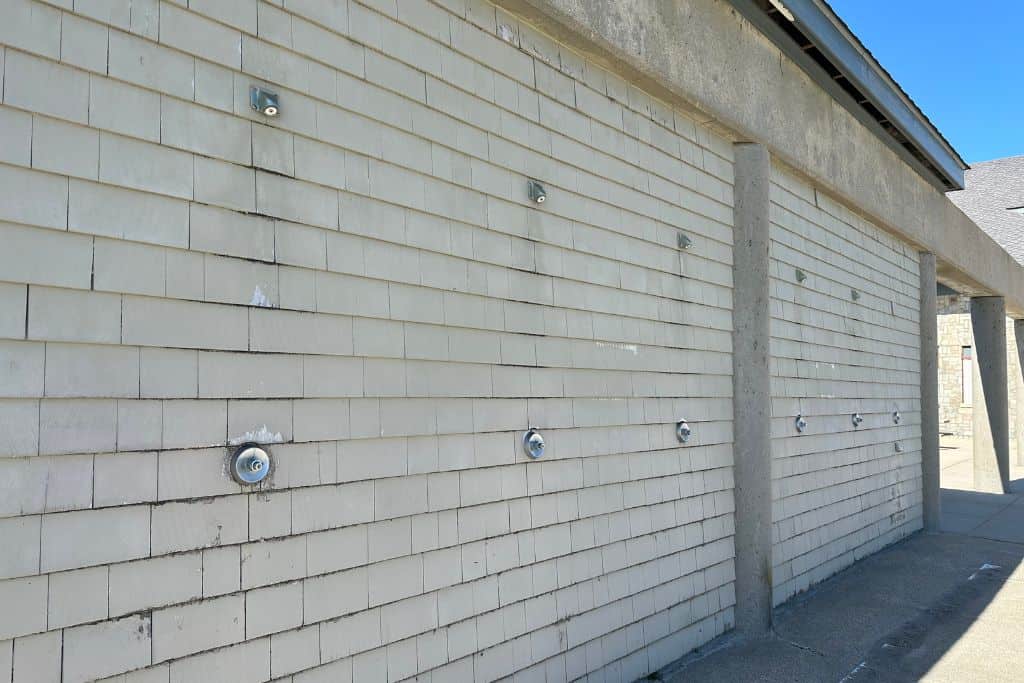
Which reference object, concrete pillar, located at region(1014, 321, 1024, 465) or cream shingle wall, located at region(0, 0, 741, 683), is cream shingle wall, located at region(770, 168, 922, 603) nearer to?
cream shingle wall, located at region(0, 0, 741, 683)

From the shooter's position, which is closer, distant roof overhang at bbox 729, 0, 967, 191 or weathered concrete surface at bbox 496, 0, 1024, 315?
weathered concrete surface at bbox 496, 0, 1024, 315

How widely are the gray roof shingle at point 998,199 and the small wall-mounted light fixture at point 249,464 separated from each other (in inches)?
816

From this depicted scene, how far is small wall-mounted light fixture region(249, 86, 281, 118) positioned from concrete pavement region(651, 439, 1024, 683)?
3.73m

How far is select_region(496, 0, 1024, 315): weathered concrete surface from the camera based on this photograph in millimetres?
4121

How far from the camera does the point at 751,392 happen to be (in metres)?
5.36

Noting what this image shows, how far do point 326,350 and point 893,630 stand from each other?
4745 mm

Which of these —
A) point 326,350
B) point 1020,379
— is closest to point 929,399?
point 1020,379

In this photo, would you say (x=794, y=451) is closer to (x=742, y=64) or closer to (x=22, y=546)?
(x=742, y=64)

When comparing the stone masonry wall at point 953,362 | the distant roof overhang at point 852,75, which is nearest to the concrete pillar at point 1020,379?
the stone masonry wall at point 953,362

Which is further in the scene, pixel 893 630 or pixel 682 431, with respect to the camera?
pixel 893 630

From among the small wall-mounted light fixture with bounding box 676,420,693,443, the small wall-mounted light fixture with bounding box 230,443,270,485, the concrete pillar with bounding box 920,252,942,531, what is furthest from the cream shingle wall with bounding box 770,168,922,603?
the small wall-mounted light fixture with bounding box 230,443,270,485

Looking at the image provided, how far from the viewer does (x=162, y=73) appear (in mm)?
2389

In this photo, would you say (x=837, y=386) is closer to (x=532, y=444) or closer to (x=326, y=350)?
(x=532, y=444)

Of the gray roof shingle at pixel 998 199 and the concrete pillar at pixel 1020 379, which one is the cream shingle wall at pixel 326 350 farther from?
the gray roof shingle at pixel 998 199
